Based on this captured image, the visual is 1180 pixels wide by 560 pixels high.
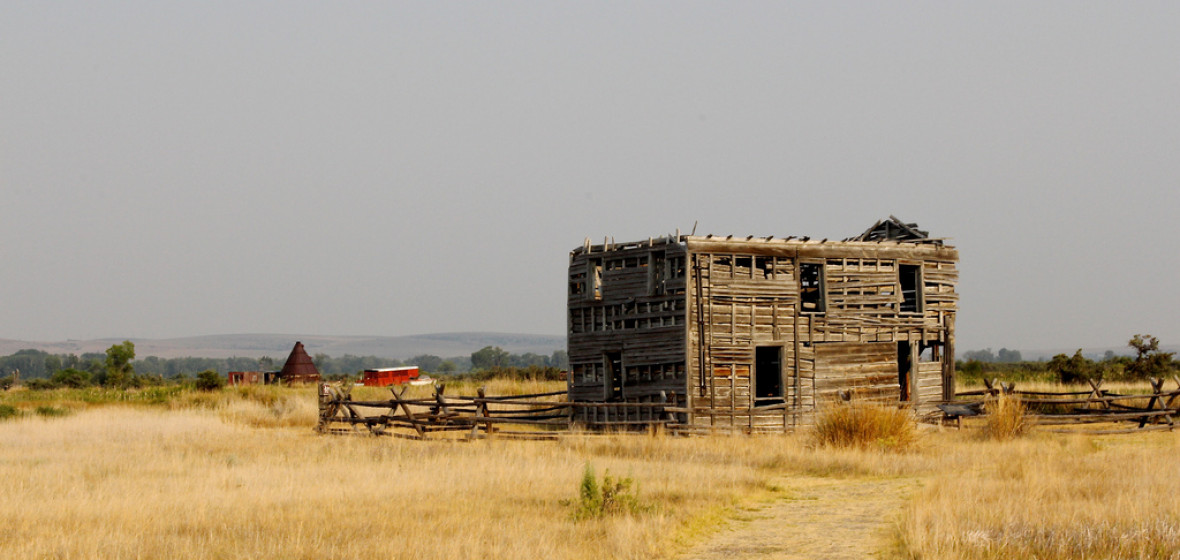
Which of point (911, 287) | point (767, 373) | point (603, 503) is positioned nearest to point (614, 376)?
point (767, 373)

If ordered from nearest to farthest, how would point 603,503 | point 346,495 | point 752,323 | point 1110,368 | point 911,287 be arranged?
1. point 603,503
2. point 346,495
3. point 752,323
4. point 911,287
5. point 1110,368

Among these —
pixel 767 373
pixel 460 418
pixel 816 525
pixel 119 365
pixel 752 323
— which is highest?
pixel 752 323

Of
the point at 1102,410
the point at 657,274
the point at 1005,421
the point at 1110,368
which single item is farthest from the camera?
the point at 1110,368

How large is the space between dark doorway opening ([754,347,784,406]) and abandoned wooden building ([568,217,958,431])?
198 mm

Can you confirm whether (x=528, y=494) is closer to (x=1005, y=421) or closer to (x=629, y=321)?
(x=1005, y=421)

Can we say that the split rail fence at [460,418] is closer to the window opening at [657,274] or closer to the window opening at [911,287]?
the window opening at [657,274]

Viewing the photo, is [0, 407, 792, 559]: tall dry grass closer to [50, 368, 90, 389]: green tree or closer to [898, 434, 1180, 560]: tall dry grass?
[898, 434, 1180, 560]: tall dry grass

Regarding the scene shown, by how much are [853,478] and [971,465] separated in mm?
2393

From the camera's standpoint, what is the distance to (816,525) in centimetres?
1226

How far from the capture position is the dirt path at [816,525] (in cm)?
1079

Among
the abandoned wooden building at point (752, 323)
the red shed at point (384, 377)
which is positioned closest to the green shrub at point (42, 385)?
the red shed at point (384, 377)

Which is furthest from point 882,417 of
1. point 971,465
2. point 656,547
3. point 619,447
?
point 656,547

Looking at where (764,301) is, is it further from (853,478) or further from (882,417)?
(853,478)

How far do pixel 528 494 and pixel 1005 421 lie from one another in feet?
40.2
